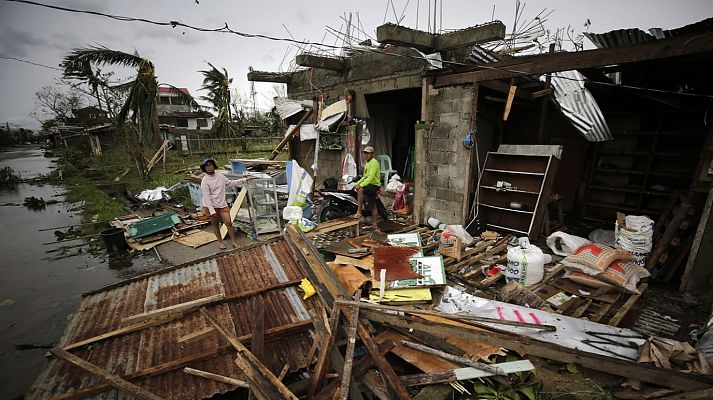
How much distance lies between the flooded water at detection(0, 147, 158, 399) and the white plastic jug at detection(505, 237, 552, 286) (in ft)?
19.6

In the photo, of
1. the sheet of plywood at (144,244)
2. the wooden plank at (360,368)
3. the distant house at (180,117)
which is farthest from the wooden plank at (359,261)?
the distant house at (180,117)

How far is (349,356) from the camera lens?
2.42 meters

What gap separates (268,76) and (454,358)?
9.38m

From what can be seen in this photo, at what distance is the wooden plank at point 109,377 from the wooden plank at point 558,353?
6.32ft

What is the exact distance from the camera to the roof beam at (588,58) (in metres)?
3.75

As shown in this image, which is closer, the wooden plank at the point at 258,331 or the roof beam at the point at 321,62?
the wooden plank at the point at 258,331

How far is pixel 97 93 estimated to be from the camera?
2022 cm

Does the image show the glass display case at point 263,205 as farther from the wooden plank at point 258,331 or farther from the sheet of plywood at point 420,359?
the sheet of plywood at point 420,359

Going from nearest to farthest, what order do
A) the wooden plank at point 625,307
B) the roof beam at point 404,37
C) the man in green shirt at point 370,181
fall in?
Answer: the wooden plank at point 625,307, the roof beam at point 404,37, the man in green shirt at point 370,181

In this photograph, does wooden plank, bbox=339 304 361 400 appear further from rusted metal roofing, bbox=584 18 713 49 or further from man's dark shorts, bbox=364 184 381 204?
rusted metal roofing, bbox=584 18 713 49

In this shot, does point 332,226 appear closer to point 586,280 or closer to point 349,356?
point 349,356

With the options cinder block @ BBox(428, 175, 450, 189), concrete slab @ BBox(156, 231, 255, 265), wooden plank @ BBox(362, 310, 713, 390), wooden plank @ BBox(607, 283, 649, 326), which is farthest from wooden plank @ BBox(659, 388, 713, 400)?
concrete slab @ BBox(156, 231, 255, 265)

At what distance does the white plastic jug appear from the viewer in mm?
4152

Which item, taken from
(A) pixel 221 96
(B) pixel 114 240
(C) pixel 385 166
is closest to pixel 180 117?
(A) pixel 221 96
